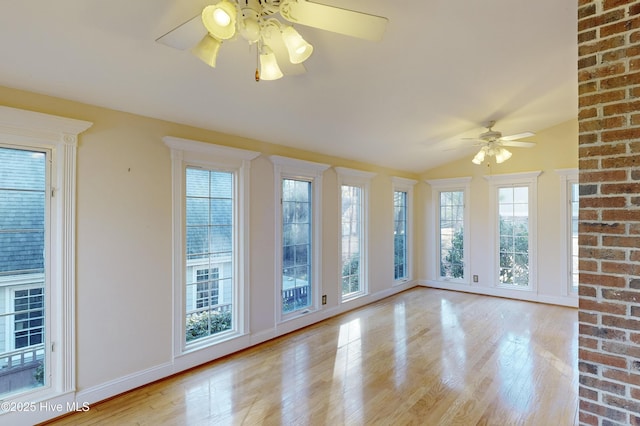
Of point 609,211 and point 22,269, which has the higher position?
point 609,211

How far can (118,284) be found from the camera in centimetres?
275

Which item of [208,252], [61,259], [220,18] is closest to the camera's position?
[220,18]

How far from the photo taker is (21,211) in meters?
2.37

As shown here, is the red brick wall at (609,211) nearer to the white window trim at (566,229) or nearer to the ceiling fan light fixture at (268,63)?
the ceiling fan light fixture at (268,63)

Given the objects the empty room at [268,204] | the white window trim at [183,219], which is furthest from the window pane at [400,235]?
the white window trim at [183,219]

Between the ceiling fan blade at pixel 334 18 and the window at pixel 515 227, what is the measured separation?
17.6ft

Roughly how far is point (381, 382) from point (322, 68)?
9.15ft

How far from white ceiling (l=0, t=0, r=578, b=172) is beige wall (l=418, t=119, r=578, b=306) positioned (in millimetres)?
1366

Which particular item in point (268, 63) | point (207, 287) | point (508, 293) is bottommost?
point (508, 293)

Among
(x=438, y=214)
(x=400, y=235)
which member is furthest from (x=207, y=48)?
(x=438, y=214)

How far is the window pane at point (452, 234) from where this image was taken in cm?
652

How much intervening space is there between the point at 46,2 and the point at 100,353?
246 cm

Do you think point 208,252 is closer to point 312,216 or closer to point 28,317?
point 28,317

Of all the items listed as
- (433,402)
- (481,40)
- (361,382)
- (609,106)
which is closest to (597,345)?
(609,106)
